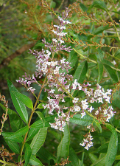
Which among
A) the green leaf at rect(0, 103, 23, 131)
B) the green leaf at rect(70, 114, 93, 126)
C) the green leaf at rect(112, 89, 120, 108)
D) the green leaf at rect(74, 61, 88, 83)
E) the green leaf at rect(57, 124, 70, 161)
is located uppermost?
the green leaf at rect(74, 61, 88, 83)

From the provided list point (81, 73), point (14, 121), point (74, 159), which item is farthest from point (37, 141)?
point (81, 73)

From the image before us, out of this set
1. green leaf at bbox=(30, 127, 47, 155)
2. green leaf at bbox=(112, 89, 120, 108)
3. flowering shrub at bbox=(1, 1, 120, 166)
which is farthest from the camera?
green leaf at bbox=(112, 89, 120, 108)

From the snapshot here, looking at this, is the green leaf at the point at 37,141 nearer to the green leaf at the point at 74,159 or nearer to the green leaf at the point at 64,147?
Answer: the green leaf at the point at 64,147

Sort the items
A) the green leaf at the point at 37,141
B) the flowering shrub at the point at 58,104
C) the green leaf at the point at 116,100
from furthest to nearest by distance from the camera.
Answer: the green leaf at the point at 116,100
the green leaf at the point at 37,141
the flowering shrub at the point at 58,104

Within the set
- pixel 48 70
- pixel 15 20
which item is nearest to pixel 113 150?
pixel 48 70

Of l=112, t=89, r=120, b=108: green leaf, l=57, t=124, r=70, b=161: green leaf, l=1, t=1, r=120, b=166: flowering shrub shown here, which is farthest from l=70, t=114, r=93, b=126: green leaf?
l=112, t=89, r=120, b=108: green leaf

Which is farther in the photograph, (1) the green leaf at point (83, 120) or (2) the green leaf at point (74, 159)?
(2) the green leaf at point (74, 159)

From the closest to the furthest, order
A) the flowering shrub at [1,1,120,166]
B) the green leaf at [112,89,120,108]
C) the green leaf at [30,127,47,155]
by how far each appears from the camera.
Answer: the flowering shrub at [1,1,120,166] < the green leaf at [30,127,47,155] < the green leaf at [112,89,120,108]

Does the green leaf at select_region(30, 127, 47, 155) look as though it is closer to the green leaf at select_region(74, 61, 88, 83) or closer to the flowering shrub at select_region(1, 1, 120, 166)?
the flowering shrub at select_region(1, 1, 120, 166)

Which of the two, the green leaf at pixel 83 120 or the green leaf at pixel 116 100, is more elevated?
the green leaf at pixel 116 100

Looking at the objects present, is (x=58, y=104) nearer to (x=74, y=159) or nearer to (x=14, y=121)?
(x=14, y=121)

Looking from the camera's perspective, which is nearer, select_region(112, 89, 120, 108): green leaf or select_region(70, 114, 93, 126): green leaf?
select_region(70, 114, 93, 126): green leaf

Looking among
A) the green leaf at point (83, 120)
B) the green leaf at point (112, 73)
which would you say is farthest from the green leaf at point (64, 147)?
the green leaf at point (112, 73)
